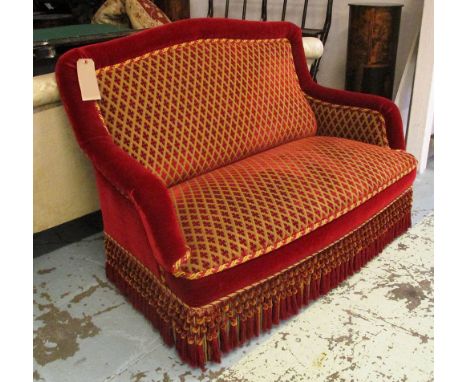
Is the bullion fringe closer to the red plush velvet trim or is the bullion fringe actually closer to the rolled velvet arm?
the red plush velvet trim

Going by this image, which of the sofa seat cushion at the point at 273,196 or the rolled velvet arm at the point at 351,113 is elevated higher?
the rolled velvet arm at the point at 351,113

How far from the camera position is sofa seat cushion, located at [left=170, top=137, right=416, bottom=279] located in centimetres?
133

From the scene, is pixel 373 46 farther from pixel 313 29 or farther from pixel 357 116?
pixel 357 116

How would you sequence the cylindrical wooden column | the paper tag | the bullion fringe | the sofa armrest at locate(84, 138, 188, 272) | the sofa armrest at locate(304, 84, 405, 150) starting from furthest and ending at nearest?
A: the cylindrical wooden column
the sofa armrest at locate(304, 84, 405, 150)
the paper tag
the bullion fringe
the sofa armrest at locate(84, 138, 188, 272)

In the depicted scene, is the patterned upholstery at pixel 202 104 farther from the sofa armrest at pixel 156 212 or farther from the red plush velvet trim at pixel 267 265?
the red plush velvet trim at pixel 267 265

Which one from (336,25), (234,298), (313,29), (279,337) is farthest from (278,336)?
(336,25)

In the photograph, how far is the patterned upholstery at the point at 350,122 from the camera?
200 cm

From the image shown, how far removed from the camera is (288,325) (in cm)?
158

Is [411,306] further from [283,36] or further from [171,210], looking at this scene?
[283,36]

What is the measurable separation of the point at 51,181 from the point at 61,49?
1.33 metres

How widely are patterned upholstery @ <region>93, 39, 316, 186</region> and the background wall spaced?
46.3 inches

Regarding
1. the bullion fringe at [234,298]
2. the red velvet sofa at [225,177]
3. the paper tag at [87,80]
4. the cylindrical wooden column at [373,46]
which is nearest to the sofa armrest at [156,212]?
the red velvet sofa at [225,177]

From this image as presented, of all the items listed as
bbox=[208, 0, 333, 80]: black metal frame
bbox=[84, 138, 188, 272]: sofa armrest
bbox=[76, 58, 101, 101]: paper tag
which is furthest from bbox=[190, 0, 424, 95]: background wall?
bbox=[84, 138, 188, 272]: sofa armrest

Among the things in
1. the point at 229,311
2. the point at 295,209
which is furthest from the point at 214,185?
the point at 229,311
